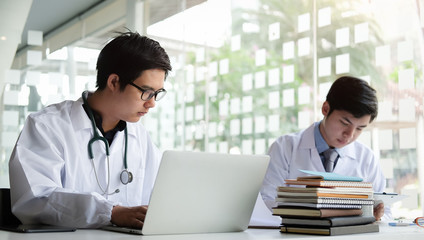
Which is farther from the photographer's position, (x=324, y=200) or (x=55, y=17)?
(x=55, y=17)

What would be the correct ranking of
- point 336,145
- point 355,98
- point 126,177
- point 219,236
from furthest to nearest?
1. point 336,145
2. point 355,98
3. point 126,177
4. point 219,236

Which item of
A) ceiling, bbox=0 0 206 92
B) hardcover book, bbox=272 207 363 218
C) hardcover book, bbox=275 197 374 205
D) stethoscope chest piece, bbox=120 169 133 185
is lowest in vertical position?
hardcover book, bbox=272 207 363 218

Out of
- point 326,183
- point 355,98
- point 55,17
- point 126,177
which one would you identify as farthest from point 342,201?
point 55,17

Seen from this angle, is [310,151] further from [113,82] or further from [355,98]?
[113,82]

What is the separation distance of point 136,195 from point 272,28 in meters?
3.33

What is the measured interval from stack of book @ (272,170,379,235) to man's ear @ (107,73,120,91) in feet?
2.75

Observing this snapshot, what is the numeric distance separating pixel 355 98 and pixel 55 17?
3.18 metres

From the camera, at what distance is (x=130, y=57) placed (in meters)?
2.23

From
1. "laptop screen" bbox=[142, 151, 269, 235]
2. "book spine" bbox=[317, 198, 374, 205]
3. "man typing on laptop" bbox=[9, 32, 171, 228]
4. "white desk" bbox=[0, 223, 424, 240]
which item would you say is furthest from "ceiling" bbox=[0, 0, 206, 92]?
"book spine" bbox=[317, 198, 374, 205]

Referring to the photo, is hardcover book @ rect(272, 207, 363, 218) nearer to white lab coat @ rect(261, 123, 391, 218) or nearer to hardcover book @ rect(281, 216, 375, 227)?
hardcover book @ rect(281, 216, 375, 227)

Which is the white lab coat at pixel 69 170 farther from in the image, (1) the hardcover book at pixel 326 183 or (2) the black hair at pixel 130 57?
(1) the hardcover book at pixel 326 183

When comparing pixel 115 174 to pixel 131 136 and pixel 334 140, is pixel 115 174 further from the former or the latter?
pixel 334 140

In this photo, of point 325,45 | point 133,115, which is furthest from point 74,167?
point 325,45

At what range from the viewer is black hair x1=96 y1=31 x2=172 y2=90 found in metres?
2.23
